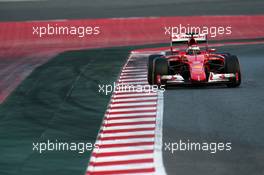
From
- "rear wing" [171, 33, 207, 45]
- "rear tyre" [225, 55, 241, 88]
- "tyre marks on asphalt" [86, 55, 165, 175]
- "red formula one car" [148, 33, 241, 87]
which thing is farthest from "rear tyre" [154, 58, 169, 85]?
"rear tyre" [225, 55, 241, 88]

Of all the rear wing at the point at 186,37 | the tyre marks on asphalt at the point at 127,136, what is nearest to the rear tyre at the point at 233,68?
the rear wing at the point at 186,37

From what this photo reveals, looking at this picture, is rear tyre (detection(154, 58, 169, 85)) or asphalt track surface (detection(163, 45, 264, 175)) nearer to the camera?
asphalt track surface (detection(163, 45, 264, 175))

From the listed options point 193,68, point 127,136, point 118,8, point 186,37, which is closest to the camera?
point 127,136

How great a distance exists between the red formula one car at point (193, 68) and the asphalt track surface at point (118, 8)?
1203 inches

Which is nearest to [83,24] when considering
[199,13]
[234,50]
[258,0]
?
[199,13]

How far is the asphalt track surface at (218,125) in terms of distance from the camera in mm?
15661

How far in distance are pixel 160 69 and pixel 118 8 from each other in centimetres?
4070

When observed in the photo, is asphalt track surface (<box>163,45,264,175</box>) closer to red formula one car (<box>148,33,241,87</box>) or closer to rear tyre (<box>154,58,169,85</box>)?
red formula one car (<box>148,33,241,87</box>)

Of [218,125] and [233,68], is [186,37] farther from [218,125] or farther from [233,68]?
[218,125]

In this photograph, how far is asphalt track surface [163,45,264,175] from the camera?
1566cm

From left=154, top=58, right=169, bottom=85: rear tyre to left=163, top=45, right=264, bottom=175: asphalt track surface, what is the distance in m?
0.48

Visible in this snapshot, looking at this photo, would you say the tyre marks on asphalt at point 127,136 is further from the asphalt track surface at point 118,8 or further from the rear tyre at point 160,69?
the asphalt track surface at point 118,8

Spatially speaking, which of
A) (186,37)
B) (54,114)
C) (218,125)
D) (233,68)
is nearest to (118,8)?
(186,37)

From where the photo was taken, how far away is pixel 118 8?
212ft
